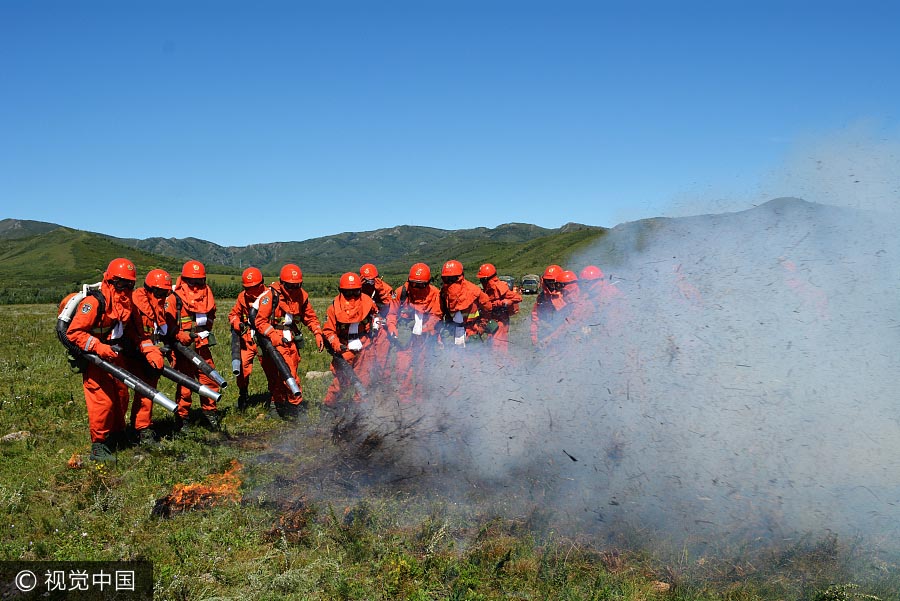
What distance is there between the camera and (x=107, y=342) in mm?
8109

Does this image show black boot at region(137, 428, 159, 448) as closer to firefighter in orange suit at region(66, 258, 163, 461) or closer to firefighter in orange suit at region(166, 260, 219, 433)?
firefighter in orange suit at region(66, 258, 163, 461)

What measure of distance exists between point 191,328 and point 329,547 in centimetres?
569

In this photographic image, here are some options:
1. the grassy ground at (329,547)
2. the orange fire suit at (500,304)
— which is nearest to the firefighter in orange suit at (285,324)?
the grassy ground at (329,547)

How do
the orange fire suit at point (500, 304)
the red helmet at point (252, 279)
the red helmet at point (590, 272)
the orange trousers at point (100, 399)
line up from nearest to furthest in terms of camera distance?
the orange trousers at point (100, 399) < the red helmet at point (252, 279) < the red helmet at point (590, 272) < the orange fire suit at point (500, 304)

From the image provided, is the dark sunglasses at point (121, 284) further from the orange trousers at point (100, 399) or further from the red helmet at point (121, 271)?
the orange trousers at point (100, 399)

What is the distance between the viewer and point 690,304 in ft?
21.9

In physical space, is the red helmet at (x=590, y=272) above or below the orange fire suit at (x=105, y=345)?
above

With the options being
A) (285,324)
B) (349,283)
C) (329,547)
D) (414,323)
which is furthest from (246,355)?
(329,547)

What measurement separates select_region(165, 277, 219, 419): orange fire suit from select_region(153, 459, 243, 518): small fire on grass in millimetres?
2631

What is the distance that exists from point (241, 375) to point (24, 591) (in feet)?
18.9

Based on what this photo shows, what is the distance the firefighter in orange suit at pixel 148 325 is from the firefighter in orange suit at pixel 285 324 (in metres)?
1.43

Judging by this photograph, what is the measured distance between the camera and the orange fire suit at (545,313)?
37.8 feet

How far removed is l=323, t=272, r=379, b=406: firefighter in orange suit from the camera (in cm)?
986

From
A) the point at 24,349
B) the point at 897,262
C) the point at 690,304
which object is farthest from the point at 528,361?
the point at 24,349
